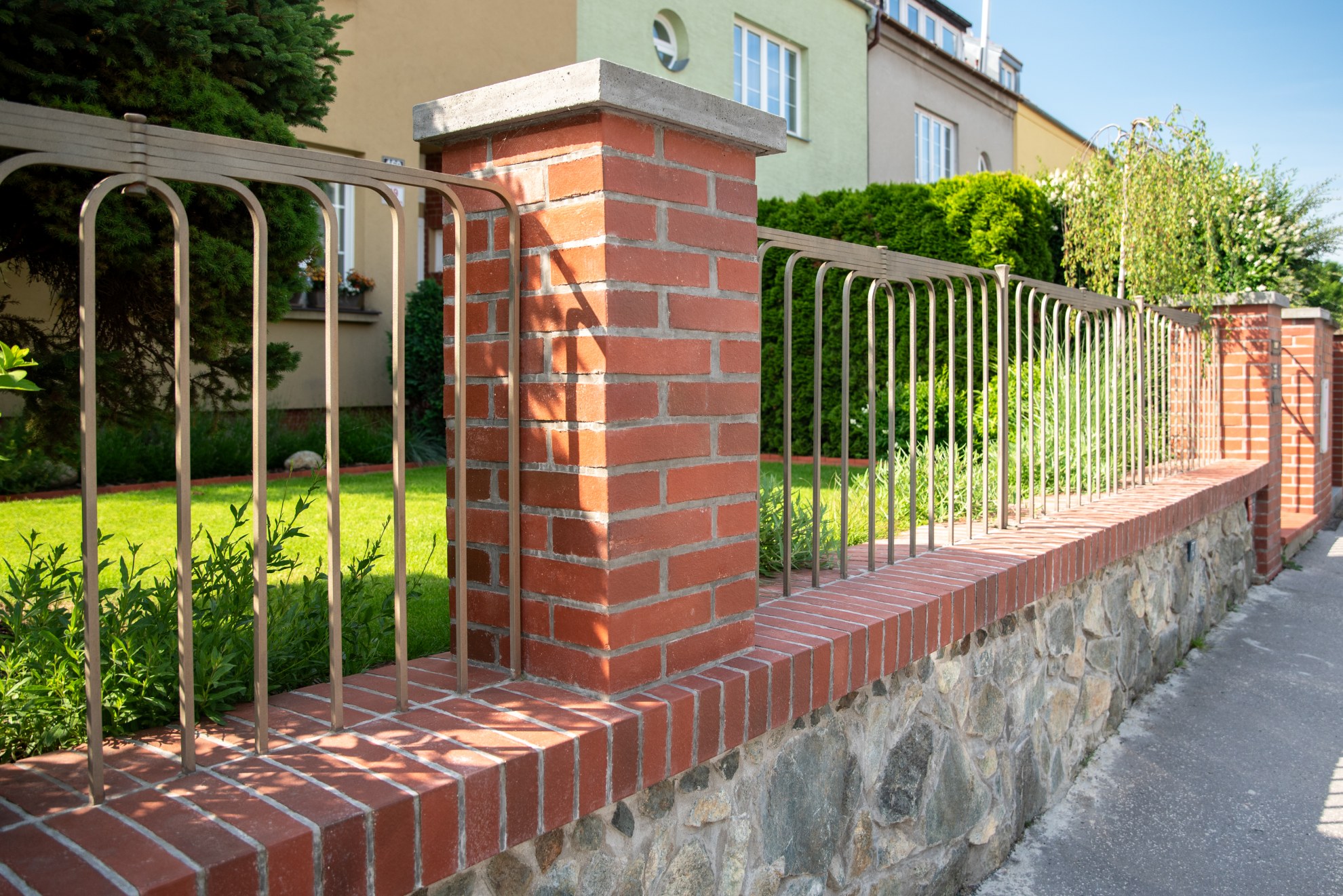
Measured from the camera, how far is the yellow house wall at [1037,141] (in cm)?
2200

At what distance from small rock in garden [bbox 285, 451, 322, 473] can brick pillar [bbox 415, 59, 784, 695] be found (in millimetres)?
6079

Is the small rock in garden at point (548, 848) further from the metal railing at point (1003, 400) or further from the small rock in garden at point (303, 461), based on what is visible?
the small rock in garden at point (303, 461)

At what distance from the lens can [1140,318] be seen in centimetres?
547

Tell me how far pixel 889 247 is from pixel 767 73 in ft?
19.5

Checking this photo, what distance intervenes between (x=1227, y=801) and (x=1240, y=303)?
4.94 m

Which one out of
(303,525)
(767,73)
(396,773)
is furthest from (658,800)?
(767,73)

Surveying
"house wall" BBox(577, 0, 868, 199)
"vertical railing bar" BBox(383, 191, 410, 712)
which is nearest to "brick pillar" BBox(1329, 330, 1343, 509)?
"house wall" BBox(577, 0, 868, 199)

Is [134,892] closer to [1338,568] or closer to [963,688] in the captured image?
[963,688]

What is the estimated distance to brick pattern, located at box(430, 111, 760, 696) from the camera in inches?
76.7

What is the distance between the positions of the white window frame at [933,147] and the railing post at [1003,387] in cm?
1474

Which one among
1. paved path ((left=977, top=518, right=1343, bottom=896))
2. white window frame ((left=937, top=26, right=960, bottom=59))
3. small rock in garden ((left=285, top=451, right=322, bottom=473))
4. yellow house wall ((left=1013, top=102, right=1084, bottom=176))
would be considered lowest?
paved path ((left=977, top=518, right=1343, bottom=896))

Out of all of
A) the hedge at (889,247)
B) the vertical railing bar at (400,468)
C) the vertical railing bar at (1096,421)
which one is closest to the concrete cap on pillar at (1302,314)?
the hedge at (889,247)

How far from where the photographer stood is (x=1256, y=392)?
759 centimetres

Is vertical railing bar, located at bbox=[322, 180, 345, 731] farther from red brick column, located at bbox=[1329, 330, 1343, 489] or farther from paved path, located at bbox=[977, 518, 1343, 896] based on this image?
red brick column, located at bbox=[1329, 330, 1343, 489]
